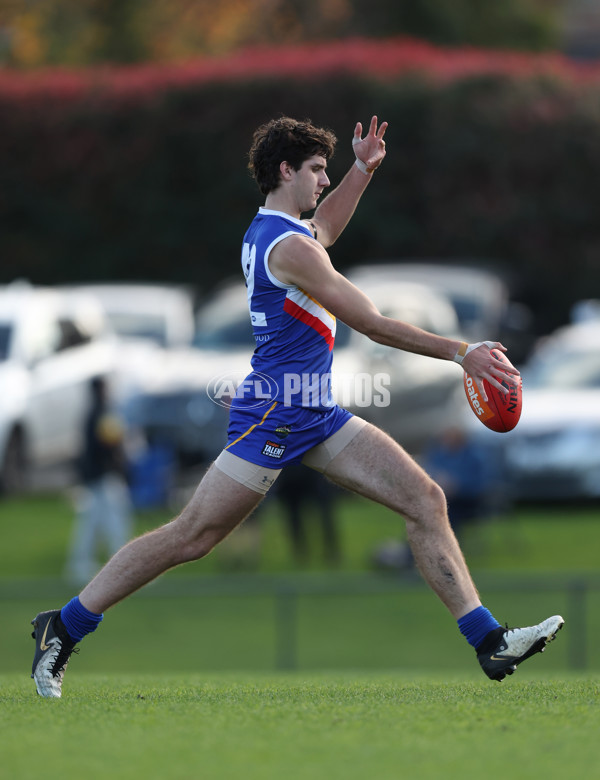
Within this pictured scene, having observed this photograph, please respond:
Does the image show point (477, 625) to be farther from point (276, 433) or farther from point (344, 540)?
point (344, 540)

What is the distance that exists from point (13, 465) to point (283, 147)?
11.8m

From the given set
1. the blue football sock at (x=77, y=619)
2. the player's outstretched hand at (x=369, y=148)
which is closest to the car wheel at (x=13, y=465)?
the player's outstretched hand at (x=369, y=148)

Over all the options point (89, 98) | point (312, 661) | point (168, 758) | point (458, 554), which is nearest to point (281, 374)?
point (458, 554)

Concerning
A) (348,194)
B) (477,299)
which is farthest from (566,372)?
(348,194)

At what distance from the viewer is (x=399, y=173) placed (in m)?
27.5

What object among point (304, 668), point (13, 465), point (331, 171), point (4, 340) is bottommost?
point (304, 668)

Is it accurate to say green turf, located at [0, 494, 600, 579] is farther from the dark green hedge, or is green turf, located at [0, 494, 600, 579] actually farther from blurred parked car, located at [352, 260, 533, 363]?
the dark green hedge

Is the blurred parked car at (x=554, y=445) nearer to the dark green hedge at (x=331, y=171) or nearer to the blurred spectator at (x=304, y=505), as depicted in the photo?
the blurred spectator at (x=304, y=505)

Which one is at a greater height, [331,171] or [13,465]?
[331,171]

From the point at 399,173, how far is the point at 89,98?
20.6 ft

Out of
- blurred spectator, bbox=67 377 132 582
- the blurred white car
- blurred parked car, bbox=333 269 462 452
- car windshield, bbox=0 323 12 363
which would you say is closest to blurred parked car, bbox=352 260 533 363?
blurred parked car, bbox=333 269 462 452

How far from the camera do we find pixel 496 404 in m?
6.08

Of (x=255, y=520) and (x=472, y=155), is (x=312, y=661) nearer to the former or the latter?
(x=255, y=520)

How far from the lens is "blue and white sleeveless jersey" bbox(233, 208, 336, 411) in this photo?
20.1 feet
